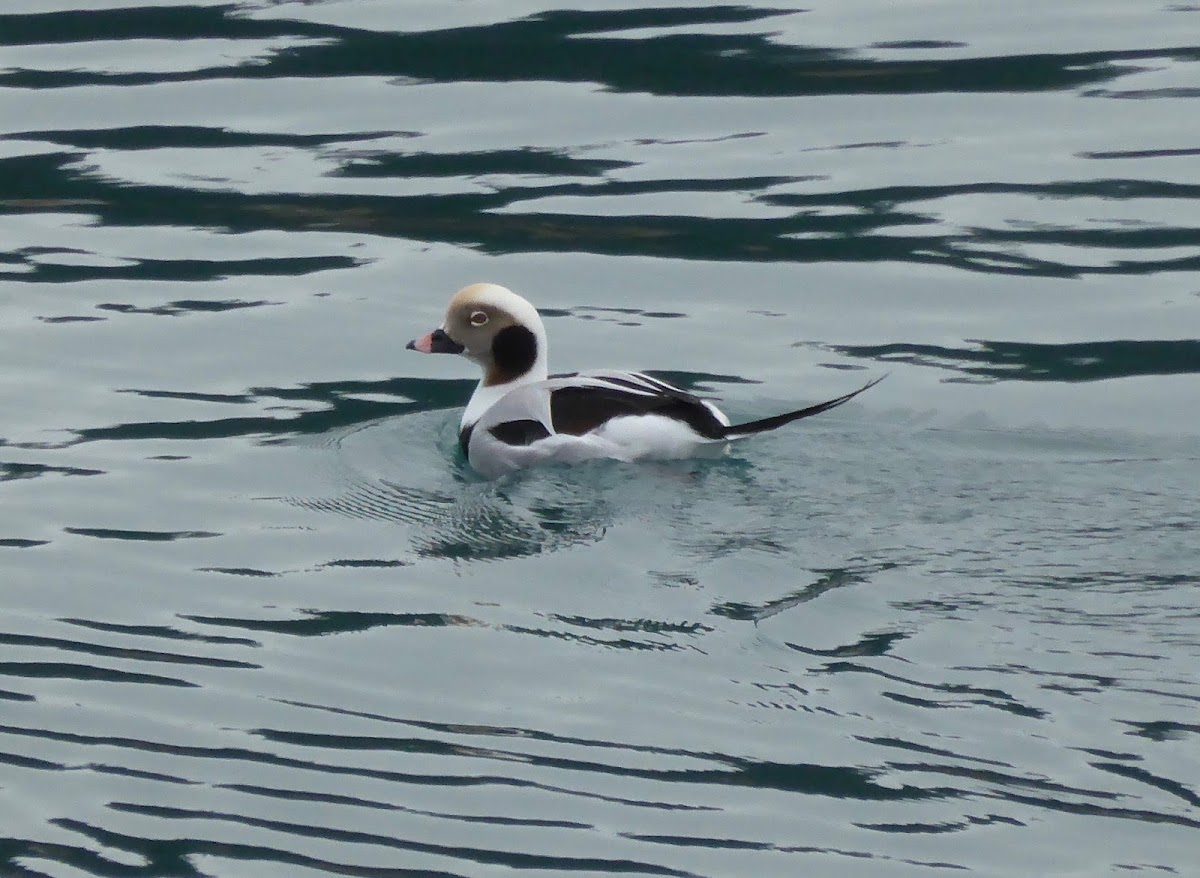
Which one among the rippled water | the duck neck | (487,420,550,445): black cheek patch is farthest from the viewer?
the duck neck

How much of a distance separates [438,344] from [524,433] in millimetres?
790

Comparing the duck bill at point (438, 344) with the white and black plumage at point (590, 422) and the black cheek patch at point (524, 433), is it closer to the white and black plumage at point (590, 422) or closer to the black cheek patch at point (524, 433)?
the white and black plumage at point (590, 422)

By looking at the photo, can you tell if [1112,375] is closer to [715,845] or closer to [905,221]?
[905,221]

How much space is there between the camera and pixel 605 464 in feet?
28.3

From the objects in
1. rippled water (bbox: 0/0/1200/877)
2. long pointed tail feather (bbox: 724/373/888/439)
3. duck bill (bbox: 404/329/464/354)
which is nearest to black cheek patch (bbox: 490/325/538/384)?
duck bill (bbox: 404/329/464/354)

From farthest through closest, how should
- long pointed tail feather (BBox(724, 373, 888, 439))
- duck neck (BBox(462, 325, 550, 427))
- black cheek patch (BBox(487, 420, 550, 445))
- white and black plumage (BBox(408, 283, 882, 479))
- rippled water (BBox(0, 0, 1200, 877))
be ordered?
duck neck (BBox(462, 325, 550, 427)) → black cheek patch (BBox(487, 420, 550, 445)) → white and black plumage (BBox(408, 283, 882, 479)) → long pointed tail feather (BBox(724, 373, 888, 439)) → rippled water (BBox(0, 0, 1200, 877))

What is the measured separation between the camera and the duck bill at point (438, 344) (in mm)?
9336

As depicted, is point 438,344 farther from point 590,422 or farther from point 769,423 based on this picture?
point 769,423

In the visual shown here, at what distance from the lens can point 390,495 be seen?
855 cm

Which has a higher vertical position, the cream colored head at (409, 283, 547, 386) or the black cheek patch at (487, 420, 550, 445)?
the cream colored head at (409, 283, 547, 386)

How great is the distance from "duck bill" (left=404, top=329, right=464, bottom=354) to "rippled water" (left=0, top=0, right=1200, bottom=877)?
355mm

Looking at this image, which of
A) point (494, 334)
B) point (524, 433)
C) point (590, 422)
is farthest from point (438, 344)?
point (590, 422)

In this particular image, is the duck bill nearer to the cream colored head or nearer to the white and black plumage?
the cream colored head

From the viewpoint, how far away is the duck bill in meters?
9.34
